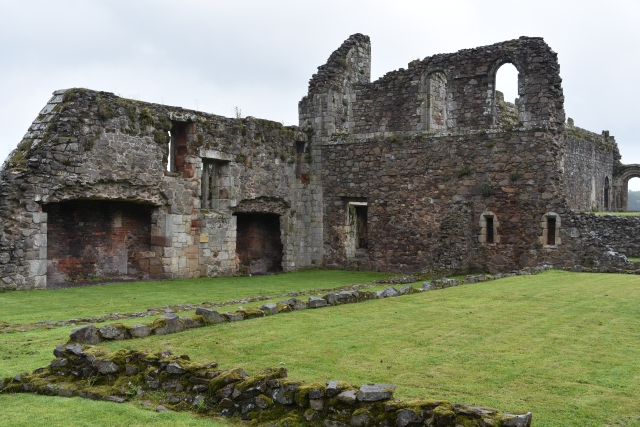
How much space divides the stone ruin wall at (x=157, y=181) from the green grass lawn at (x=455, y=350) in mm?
6688

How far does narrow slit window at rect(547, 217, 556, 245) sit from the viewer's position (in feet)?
66.0

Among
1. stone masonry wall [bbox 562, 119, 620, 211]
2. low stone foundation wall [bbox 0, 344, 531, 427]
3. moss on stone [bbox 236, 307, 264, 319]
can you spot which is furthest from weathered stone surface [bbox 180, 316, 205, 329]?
stone masonry wall [bbox 562, 119, 620, 211]

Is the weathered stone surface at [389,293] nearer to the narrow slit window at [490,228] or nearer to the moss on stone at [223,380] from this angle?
the moss on stone at [223,380]

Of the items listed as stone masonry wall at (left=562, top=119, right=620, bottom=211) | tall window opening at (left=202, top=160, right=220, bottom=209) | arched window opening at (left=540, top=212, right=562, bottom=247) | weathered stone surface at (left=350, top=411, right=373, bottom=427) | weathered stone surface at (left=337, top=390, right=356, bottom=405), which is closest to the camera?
weathered stone surface at (left=350, top=411, right=373, bottom=427)

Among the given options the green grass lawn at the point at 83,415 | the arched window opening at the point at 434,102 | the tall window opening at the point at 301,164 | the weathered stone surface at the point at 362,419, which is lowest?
the green grass lawn at the point at 83,415

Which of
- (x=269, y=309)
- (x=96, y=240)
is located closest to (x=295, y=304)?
(x=269, y=309)

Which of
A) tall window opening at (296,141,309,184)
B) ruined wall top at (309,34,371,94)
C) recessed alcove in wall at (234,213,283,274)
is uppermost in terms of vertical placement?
ruined wall top at (309,34,371,94)

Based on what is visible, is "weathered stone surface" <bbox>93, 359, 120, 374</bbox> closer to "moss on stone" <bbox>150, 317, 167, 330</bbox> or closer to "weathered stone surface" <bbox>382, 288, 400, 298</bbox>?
"moss on stone" <bbox>150, 317, 167, 330</bbox>

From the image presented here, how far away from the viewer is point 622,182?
42656 mm

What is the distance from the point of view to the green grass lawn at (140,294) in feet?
42.8

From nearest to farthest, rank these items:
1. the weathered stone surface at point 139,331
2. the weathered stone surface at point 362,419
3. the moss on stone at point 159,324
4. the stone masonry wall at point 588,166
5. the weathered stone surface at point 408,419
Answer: the weathered stone surface at point 408,419, the weathered stone surface at point 362,419, the weathered stone surface at point 139,331, the moss on stone at point 159,324, the stone masonry wall at point 588,166

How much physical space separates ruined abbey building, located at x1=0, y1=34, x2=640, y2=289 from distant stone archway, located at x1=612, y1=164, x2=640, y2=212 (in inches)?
773

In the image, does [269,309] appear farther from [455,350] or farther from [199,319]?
[455,350]

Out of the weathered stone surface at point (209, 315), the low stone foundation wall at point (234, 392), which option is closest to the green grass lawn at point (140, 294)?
the weathered stone surface at point (209, 315)
